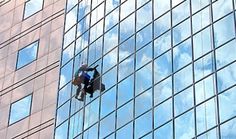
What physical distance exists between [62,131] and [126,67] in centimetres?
586

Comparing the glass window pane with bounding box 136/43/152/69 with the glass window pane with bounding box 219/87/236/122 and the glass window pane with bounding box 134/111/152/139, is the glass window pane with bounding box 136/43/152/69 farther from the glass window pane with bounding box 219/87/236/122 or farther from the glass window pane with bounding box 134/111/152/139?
the glass window pane with bounding box 219/87/236/122

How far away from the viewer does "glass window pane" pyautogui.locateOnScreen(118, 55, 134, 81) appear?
38625 mm

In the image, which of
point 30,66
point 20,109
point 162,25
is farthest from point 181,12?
point 30,66

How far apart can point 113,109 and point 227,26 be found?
7.83m

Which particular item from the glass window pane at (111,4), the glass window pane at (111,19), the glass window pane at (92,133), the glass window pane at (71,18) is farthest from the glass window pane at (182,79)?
the glass window pane at (71,18)

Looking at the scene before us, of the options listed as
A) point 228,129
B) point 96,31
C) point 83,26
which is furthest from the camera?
point 83,26

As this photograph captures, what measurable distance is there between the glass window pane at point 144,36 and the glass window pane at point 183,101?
15.8ft

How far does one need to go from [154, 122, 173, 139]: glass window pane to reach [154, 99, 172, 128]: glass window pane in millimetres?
288

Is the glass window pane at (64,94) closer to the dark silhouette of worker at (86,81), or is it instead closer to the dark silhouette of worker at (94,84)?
the dark silhouette of worker at (86,81)

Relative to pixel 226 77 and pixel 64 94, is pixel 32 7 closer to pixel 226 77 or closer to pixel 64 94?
pixel 64 94

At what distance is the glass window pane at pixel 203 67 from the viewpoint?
34.0 metres

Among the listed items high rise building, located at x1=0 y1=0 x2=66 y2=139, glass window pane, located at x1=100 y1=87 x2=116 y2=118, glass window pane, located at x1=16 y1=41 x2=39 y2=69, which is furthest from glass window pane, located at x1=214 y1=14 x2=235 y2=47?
glass window pane, located at x1=16 y1=41 x2=39 y2=69

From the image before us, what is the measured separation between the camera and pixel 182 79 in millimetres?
35062

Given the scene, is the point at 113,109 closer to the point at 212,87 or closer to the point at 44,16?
the point at 212,87
